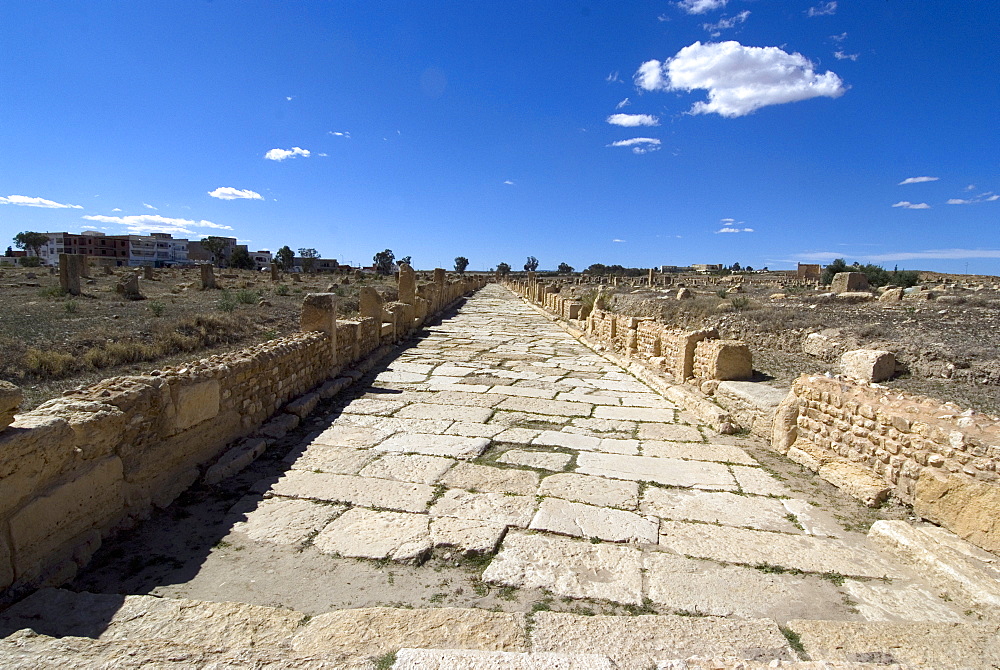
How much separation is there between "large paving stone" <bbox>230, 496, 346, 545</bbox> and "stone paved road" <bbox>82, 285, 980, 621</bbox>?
14mm

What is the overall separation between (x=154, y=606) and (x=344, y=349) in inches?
231

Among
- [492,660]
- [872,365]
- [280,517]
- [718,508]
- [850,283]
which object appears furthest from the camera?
[850,283]

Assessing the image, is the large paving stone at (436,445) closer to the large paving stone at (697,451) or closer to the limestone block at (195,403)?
the limestone block at (195,403)

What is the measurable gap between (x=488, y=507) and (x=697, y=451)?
2.42 meters

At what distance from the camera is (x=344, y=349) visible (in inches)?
324

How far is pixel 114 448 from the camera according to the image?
11.3 feet

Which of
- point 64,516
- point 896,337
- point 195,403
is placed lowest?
point 64,516

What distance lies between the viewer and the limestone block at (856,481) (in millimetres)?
3830

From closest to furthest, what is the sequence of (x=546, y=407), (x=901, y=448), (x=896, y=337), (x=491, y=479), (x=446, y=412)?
(x=901, y=448), (x=491, y=479), (x=446, y=412), (x=546, y=407), (x=896, y=337)

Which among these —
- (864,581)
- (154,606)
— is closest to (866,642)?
(864,581)

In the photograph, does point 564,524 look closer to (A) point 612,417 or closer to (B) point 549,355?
(A) point 612,417

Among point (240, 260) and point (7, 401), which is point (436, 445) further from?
point (240, 260)

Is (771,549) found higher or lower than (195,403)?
lower

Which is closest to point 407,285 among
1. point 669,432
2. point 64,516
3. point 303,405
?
point 303,405
